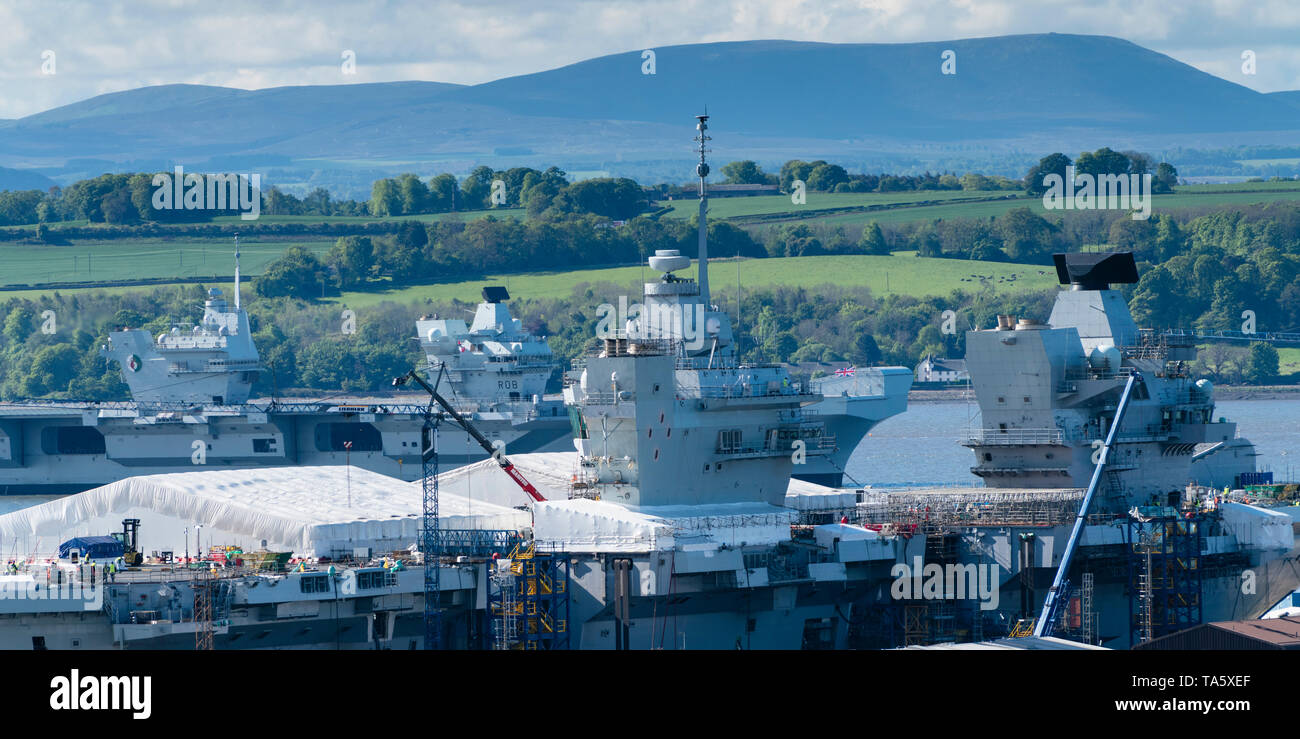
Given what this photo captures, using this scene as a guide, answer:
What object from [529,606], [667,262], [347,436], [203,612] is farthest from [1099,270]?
[347,436]

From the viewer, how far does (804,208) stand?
180625 millimetres

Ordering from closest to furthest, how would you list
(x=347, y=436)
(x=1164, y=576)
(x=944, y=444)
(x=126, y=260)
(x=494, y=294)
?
(x=1164, y=576), (x=494, y=294), (x=347, y=436), (x=944, y=444), (x=126, y=260)

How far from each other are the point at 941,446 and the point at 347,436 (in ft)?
113

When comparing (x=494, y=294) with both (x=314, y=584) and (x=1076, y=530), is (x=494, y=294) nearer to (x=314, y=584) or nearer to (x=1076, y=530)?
(x=1076, y=530)

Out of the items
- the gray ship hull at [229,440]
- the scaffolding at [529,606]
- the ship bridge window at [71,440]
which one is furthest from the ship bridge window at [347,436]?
the scaffolding at [529,606]

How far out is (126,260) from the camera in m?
163

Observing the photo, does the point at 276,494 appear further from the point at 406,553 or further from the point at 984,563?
the point at 984,563

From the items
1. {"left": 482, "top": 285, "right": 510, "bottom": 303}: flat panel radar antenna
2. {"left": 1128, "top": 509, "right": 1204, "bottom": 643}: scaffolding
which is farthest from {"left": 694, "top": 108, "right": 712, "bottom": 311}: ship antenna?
{"left": 482, "top": 285, "right": 510, "bottom": 303}: flat panel radar antenna

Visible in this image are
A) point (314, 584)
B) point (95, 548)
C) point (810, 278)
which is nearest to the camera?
point (314, 584)

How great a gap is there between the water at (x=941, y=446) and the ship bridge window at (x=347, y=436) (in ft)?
38.7

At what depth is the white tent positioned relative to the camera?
41375mm
